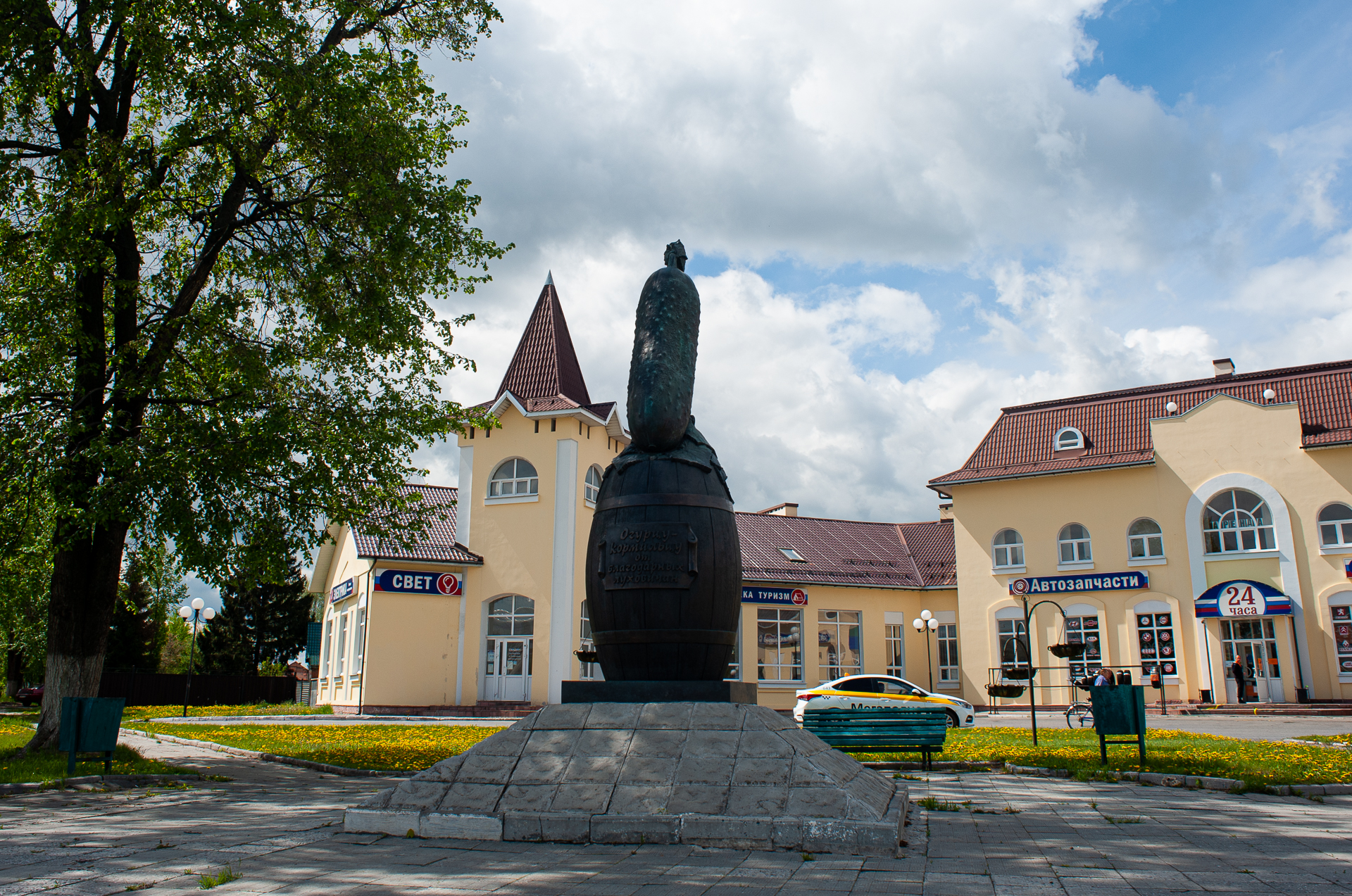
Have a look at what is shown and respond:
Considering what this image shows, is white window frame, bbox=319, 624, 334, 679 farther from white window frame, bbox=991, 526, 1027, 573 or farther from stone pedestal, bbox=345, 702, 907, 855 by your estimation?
stone pedestal, bbox=345, 702, 907, 855

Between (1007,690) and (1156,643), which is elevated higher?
(1156,643)

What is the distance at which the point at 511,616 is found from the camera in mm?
30234

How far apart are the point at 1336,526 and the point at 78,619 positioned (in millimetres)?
32453

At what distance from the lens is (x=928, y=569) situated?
38.2 metres

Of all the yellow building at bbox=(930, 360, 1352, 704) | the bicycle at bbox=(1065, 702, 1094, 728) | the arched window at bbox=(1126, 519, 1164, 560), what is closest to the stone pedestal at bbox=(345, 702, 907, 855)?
the bicycle at bbox=(1065, 702, 1094, 728)

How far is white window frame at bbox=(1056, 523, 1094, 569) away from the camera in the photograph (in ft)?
106

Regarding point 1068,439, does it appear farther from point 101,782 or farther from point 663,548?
point 101,782

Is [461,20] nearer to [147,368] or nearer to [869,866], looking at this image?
[147,368]

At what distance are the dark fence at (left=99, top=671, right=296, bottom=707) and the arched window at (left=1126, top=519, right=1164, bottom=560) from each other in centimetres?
3669

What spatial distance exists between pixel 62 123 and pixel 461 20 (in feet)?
19.2

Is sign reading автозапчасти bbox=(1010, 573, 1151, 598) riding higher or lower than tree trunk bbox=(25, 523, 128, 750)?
higher

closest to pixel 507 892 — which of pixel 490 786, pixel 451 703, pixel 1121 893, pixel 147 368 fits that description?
Answer: pixel 490 786

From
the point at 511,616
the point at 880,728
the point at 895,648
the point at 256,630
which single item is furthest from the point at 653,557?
the point at 256,630

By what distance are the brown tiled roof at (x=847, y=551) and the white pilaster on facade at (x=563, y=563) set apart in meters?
6.78
